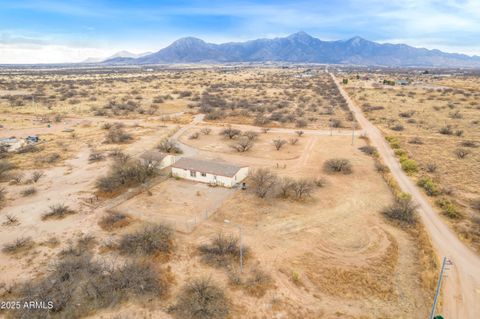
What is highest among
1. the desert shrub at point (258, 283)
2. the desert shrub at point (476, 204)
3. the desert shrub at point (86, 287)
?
the desert shrub at point (476, 204)

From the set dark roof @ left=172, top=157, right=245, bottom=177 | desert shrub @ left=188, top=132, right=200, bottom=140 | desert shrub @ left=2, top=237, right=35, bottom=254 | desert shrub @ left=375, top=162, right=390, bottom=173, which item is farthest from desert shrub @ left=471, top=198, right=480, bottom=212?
desert shrub @ left=188, top=132, right=200, bottom=140

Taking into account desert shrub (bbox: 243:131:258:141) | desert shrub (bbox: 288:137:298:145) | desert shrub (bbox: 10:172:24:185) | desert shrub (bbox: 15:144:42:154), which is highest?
desert shrub (bbox: 243:131:258:141)

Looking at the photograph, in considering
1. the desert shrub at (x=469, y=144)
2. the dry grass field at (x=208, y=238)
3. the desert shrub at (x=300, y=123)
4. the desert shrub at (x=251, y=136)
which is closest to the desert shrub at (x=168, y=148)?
the dry grass field at (x=208, y=238)

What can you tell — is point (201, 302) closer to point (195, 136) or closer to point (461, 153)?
point (195, 136)

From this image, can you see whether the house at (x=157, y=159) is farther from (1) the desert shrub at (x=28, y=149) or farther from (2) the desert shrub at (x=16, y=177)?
(1) the desert shrub at (x=28, y=149)

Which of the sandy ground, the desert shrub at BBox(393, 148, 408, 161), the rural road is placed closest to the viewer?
the rural road

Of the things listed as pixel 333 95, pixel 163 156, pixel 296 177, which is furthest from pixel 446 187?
pixel 333 95

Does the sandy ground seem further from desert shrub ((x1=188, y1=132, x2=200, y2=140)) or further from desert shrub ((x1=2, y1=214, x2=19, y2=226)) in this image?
desert shrub ((x1=188, y1=132, x2=200, y2=140))
